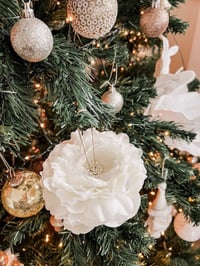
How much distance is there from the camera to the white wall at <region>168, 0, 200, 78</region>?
1138 millimetres

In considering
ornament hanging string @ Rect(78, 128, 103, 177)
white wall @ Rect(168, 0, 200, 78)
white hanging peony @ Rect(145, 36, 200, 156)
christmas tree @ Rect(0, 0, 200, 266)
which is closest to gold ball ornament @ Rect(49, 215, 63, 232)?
christmas tree @ Rect(0, 0, 200, 266)

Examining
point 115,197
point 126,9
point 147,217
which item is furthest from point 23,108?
point 147,217

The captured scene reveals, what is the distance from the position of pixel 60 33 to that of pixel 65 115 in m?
0.18

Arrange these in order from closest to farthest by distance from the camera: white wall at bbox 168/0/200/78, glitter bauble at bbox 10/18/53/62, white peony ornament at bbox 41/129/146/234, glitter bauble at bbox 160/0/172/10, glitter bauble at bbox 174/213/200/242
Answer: glitter bauble at bbox 10/18/53/62, white peony ornament at bbox 41/129/146/234, glitter bauble at bbox 160/0/172/10, glitter bauble at bbox 174/213/200/242, white wall at bbox 168/0/200/78

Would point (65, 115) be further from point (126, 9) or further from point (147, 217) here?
point (147, 217)

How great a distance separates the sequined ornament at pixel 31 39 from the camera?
0.44m

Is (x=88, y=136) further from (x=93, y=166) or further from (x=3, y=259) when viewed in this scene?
(x=3, y=259)

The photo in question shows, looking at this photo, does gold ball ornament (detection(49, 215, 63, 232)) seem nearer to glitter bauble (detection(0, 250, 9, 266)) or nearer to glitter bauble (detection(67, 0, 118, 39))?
glitter bauble (detection(0, 250, 9, 266))

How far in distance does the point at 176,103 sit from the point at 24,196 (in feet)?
1.09

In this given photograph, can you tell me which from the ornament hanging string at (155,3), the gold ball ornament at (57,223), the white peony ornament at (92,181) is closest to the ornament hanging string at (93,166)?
the white peony ornament at (92,181)

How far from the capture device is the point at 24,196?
1.93ft

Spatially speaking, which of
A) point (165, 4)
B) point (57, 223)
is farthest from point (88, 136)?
point (165, 4)

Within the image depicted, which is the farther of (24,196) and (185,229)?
(185,229)

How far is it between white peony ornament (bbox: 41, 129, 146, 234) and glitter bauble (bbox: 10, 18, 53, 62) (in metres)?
0.16
